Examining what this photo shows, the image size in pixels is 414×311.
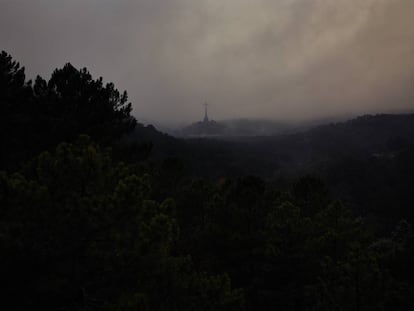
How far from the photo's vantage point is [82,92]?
15867mm

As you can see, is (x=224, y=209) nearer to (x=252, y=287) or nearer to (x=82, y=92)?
(x=252, y=287)

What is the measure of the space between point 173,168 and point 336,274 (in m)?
17.8

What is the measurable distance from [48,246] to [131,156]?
26.1 ft

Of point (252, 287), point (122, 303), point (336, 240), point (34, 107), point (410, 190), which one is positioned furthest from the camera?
point (410, 190)

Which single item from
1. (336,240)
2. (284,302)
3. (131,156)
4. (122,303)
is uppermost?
(131,156)

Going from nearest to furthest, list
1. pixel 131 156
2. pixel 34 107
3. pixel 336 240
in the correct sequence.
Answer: pixel 34 107 < pixel 131 156 < pixel 336 240

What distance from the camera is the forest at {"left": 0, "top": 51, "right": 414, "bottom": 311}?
941 centimetres

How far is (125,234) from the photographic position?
995 cm

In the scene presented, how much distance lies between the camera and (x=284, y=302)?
59.5 ft

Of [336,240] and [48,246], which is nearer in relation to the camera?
[48,246]

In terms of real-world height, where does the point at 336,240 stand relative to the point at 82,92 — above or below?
below

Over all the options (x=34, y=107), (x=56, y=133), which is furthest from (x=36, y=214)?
(x=34, y=107)

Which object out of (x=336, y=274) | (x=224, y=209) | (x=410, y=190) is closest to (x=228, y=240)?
(x=224, y=209)

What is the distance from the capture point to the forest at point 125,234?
9.41m
